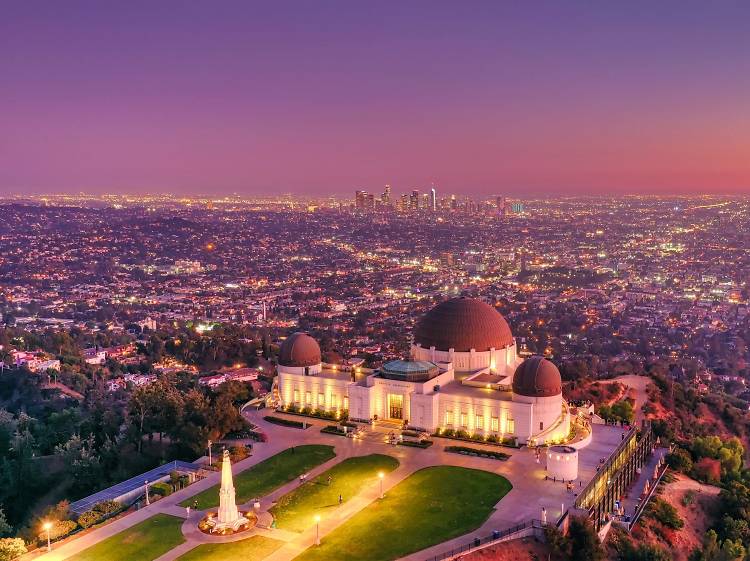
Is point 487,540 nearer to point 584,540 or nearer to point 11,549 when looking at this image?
point 584,540

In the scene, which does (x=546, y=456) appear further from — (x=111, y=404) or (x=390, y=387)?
(x=111, y=404)

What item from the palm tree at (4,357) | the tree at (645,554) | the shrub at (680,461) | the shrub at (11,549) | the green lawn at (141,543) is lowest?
the palm tree at (4,357)

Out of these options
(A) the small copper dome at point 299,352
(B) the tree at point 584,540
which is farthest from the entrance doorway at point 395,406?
(B) the tree at point 584,540

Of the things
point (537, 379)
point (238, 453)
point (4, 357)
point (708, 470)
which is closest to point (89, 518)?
point (238, 453)

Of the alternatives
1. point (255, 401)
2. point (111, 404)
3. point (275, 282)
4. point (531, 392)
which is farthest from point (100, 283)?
point (531, 392)

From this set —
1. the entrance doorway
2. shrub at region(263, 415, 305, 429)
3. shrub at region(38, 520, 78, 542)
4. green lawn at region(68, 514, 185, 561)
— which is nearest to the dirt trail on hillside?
the entrance doorway

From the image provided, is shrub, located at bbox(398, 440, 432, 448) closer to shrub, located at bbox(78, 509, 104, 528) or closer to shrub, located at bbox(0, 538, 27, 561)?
shrub, located at bbox(78, 509, 104, 528)

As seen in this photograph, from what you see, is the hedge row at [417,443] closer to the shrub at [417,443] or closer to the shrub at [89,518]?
the shrub at [417,443]
